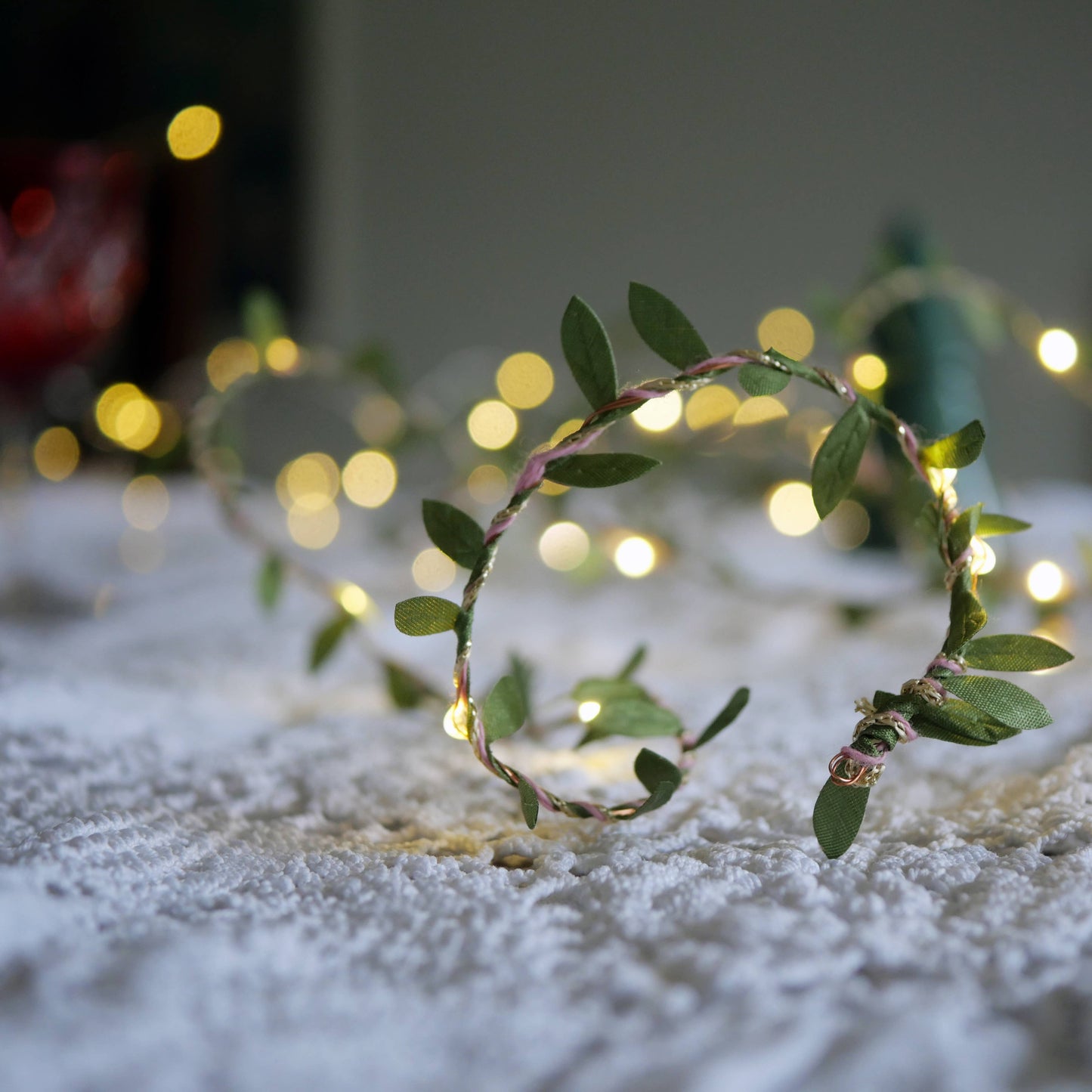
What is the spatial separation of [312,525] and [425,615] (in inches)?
23.7

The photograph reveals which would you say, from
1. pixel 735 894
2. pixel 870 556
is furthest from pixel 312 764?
pixel 870 556

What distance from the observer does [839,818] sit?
23 cm

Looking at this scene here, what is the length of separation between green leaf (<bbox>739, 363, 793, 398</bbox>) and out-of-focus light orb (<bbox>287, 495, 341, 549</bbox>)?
0.60m

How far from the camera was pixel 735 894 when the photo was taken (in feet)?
0.71

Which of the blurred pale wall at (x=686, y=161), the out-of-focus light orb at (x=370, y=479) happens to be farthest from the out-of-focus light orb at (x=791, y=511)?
the blurred pale wall at (x=686, y=161)

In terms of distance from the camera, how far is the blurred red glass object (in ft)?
1.83

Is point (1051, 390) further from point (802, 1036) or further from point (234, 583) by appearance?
point (802, 1036)

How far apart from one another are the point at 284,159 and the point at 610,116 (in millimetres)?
656

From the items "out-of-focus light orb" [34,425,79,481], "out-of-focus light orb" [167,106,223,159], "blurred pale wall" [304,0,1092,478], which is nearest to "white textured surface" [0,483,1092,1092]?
"out-of-focus light orb" [167,106,223,159]

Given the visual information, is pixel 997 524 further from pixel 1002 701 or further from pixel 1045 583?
pixel 1045 583

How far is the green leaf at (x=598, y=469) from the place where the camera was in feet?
0.74

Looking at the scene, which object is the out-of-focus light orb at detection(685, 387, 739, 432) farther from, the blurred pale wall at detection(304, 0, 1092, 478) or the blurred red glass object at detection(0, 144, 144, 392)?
the blurred pale wall at detection(304, 0, 1092, 478)

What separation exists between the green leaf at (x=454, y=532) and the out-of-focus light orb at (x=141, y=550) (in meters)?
0.52

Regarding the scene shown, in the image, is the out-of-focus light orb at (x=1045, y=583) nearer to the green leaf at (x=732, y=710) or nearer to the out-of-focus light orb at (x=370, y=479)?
the green leaf at (x=732, y=710)
